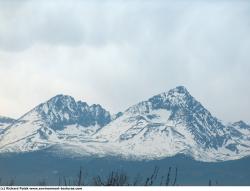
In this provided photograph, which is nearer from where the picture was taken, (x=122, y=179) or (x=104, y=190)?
(x=104, y=190)

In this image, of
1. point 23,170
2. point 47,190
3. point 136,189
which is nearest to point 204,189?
point 136,189

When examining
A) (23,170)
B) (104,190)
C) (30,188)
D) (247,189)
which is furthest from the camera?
(23,170)

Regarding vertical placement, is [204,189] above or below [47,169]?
below

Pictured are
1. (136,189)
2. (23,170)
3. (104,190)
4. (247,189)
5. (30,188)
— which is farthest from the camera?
(23,170)

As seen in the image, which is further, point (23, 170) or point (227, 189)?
point (23, 170)

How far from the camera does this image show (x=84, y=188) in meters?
15.5

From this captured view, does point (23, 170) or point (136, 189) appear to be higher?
point (23, 170)

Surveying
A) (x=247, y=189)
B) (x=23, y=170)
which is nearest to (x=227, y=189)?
(x=247, y=189)

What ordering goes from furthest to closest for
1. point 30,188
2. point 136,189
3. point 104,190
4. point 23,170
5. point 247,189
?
1. point 23,170
2. point 247,189
3. point 30,188
4. point 136,189
5. point 104,190

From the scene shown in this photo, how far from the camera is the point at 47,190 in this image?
14914 millimetres

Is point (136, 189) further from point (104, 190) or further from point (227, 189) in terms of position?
point (227, 189)

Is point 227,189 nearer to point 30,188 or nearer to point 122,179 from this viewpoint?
point 122,179

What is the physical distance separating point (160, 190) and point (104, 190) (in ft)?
5.00

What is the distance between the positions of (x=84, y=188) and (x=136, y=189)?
163 centimetres
